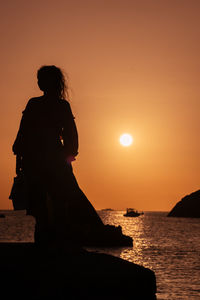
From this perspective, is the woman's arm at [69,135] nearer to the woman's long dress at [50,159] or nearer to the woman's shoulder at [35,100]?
the woman's long dress at [50,159]

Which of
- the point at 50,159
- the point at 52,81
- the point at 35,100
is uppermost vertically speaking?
the point at 52,81

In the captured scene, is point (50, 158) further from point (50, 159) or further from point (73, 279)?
point (73, 279)

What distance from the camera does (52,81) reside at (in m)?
6.26

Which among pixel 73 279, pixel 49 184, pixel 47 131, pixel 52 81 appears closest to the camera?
pixel 73 279

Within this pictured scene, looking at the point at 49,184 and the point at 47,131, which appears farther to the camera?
the point at 47,131

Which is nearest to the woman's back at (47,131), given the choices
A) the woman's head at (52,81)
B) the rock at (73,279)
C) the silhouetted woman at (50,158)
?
the silhouetted woman at (50,158)

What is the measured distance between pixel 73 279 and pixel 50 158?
1.87 m

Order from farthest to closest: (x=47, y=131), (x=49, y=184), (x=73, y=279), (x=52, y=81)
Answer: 1. (x=52, y=81)
2. (x=47, y=131)
3. (x=49, y=184)
4. (x=73, y=279)

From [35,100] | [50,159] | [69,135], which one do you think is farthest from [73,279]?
[35,100]

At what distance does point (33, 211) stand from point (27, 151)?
2.24 feet

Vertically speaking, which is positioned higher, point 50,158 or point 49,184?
point 50,158

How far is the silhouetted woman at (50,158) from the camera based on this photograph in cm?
596

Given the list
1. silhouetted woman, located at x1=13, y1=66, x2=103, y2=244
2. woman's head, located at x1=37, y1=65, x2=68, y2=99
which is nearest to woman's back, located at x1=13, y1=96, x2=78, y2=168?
silhouetted woman, located at x1=13, y1=66, x2=103, y2=244

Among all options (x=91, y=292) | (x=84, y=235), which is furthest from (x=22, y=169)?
(x=84, y=235)
